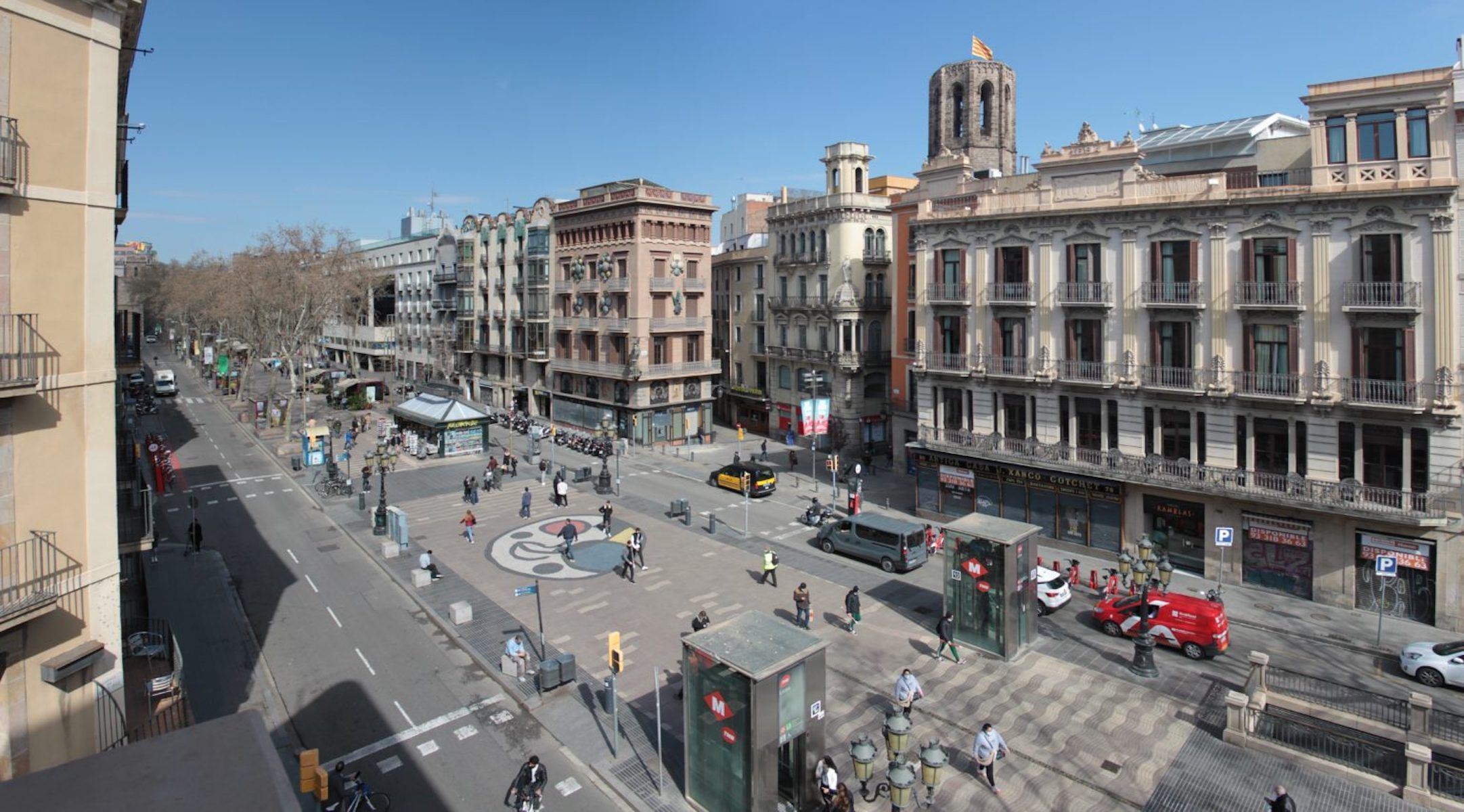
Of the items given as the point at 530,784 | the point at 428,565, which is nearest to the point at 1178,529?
the point at 530,784

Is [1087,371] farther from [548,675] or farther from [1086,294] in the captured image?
[548,675]

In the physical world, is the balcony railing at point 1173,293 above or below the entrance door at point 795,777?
above

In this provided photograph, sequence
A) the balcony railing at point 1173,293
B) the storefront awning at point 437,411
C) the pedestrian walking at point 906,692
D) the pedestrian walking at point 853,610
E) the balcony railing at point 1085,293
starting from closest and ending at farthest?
the pedestrian walking at point 906,692
the pedestrian walking at point 853,610
the balcony railing at point 1173,293
the balcony railing at point 1085,293
the storefront awning at point 437,411

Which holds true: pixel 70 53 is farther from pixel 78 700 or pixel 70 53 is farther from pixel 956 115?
pixel 956 115

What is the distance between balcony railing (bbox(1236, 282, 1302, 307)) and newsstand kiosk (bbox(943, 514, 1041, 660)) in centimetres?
1215

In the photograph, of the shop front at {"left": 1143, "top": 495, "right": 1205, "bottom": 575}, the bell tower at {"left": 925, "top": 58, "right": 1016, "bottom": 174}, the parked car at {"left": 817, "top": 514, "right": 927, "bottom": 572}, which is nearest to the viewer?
the shop front at {"left": 1143, "top": 495, "right": 1205, "bottom": 575}

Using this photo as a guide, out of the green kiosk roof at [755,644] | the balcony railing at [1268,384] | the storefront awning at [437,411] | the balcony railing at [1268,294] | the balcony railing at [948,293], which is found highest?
the balcony railing at [948,293]

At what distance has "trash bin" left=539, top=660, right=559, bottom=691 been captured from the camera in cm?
2058

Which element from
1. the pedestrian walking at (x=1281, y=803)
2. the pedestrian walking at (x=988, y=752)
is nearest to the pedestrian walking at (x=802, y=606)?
the pedestrian walking at (x=988, y=752)

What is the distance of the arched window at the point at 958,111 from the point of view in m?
56.1

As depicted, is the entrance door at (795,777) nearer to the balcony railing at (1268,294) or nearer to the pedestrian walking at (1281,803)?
the pedestrian walking at (1281,803)

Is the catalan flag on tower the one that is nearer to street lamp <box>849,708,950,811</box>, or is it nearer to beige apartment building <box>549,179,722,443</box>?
beige apartment building <box>549,179,722,443</box>

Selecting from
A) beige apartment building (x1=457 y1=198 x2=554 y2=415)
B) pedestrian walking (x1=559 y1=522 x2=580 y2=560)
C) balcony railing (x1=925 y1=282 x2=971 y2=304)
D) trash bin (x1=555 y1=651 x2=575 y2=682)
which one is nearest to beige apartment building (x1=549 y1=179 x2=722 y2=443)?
beige apartment building (x1=457 y1=198 x2=554 y2=415)

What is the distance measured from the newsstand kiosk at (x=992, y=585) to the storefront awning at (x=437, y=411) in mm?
38013
